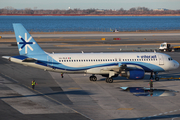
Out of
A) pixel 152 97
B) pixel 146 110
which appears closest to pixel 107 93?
pixel 152 97

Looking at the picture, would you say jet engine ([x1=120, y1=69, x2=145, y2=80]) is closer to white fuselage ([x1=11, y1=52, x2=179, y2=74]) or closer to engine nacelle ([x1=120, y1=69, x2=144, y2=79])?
engine nacelle ([x1=120, y1=69, x2=144, y2=79])

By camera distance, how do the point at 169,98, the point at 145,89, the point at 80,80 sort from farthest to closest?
the point at 80,80
the point at 145,89
the point at 169,98

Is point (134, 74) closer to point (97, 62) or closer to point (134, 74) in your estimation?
point (134, 74)

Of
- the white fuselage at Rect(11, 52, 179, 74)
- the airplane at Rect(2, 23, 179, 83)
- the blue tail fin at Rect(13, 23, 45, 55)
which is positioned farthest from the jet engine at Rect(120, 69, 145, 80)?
the blue tail fin at Rect(13, 23, 45, 55)

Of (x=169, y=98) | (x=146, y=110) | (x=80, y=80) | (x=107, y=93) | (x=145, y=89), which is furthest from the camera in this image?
(x=80, y=80)

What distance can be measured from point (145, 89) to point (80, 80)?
11.1m

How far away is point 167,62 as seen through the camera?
44.5 metres

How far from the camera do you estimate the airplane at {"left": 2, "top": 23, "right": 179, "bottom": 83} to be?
136 feet

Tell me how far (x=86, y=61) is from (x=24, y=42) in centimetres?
964

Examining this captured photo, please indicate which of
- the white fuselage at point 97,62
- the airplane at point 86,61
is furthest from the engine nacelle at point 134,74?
the white fuselage at point 97,62

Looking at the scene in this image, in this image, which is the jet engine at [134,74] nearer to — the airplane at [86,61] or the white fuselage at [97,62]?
the airplane at [86,61]

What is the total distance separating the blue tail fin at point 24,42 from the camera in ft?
136

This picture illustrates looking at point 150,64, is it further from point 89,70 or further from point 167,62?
point 89,70

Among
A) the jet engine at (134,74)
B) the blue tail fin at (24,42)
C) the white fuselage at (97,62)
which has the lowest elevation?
the jet engine at (134,74)
